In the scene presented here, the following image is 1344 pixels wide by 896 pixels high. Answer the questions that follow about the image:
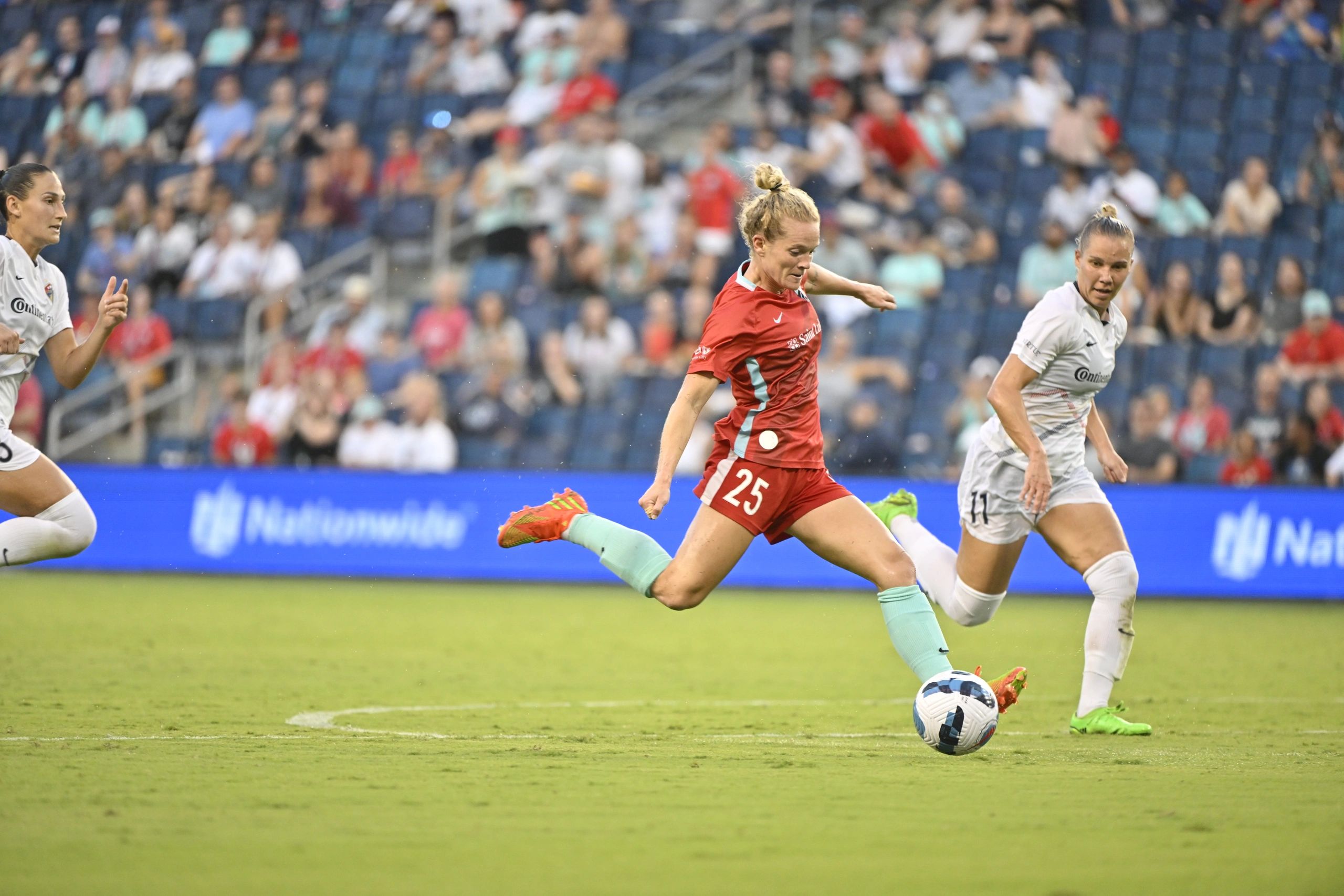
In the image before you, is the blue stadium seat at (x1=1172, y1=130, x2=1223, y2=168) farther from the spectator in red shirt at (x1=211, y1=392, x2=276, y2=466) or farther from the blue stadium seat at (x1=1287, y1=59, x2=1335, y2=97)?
the spectator in red shirt at (x1=211, y1=392, x2=276, y2=466)

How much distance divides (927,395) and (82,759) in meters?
11.8

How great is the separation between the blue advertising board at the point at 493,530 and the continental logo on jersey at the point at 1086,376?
8110 millimetres

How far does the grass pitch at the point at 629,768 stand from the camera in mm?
4539

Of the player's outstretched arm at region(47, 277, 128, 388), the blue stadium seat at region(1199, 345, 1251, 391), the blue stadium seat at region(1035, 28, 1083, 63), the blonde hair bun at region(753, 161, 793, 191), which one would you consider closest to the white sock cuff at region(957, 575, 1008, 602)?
the blonde hair bun at region(753, 161, 793, 191)

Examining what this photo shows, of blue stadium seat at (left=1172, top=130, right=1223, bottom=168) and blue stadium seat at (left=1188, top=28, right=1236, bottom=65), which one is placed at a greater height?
blue stadium seat at (left=1188, top=28, right=1236, bottom=65)

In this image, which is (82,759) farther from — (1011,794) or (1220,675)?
(1220,675)

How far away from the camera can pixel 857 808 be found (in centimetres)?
546

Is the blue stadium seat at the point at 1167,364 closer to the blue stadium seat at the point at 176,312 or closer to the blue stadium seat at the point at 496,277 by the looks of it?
the blue stadium seat at the point at 496,277

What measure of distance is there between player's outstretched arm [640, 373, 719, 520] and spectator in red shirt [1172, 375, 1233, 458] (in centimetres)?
1062

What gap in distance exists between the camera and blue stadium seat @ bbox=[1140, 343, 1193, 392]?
658 inches

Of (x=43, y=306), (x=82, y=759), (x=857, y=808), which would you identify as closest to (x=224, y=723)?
(x=82, y=759)

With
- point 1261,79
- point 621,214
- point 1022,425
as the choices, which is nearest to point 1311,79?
point 1261,79

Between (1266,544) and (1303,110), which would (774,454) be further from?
(1303,110)

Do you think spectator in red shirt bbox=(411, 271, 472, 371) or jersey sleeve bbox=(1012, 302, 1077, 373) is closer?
jersey sleeve bbox=(1012, 302, 1077, 373)
